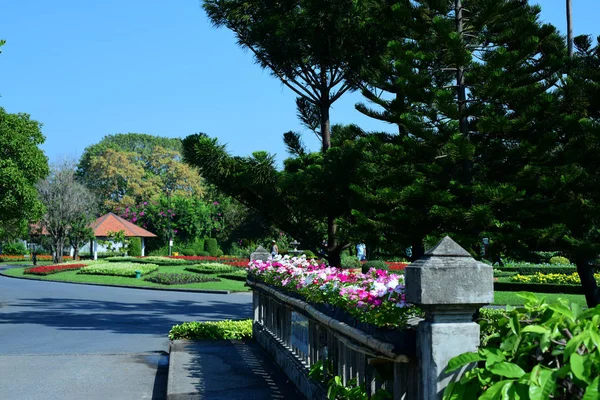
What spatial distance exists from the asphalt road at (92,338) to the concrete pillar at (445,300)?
5.03 m

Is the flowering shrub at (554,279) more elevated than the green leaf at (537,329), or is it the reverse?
the green leaf at (537,329)

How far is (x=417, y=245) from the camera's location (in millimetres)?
16531

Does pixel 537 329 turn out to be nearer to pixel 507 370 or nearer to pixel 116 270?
pixel 507 370

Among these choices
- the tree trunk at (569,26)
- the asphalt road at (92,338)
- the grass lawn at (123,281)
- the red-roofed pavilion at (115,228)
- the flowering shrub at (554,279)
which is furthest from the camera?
the red-roofed pavilion at (115,228)

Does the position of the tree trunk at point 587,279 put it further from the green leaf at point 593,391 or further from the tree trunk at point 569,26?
the green leaf at point 593,391

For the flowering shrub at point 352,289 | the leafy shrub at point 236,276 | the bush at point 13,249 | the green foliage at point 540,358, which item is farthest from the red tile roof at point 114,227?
the green foliage at point 540,358

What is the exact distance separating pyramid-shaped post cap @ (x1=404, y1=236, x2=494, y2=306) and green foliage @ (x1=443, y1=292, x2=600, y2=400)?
0.27 m

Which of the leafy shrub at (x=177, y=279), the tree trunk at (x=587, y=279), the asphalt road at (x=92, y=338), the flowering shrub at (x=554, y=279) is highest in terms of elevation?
the tree trunk at (x=587, y=279)

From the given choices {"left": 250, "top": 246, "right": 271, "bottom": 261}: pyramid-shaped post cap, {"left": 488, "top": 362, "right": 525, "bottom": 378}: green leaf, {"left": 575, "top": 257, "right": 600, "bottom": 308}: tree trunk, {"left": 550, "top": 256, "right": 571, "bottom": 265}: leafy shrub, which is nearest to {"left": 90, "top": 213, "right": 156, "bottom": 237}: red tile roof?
{"left": 550, "top": 256, "right": 571, "bottom": 265}: leafy shrub

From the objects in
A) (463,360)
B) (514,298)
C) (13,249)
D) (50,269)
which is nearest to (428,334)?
(463,360)

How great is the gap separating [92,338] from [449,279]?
443 inches

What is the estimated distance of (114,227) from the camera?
61.0 m

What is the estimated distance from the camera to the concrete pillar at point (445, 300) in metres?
3.41

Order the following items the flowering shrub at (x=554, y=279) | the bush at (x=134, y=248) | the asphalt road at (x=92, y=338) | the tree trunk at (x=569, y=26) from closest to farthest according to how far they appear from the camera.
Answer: the asphalt road at (x=92, y=338) < the tree trunk at (x=569, y=26) < the flowering shrub at (x=554, y=279) < the bush at (x=134, y=248)
